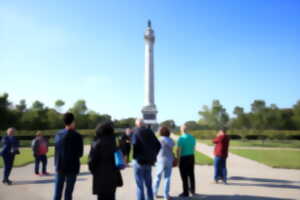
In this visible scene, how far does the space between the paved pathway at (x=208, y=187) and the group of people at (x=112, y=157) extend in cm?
57

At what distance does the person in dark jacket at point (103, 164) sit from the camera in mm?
4297

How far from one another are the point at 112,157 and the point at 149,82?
Result: 4617 cm

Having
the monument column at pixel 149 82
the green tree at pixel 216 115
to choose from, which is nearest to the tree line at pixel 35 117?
the monument column at pixel 149 82

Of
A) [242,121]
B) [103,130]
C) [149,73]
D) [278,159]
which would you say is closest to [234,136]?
[242,121]

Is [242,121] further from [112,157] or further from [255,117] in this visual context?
[112,157]

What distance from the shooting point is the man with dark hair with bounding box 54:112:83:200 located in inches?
193

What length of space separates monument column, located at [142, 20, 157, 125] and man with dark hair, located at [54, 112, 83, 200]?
140 feet

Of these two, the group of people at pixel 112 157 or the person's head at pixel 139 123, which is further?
the person's head at pixel 139 123

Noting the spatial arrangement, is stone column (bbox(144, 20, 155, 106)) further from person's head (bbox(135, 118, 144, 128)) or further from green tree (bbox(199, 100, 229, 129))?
person's head (bbox(135, 118, 144, 128))

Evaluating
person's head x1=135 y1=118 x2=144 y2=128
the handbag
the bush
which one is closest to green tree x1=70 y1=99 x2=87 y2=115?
the bush

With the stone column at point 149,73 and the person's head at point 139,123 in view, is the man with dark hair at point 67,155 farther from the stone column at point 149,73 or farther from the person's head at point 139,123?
the stone column at point 149,73

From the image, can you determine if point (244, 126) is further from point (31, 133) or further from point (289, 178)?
point (289, 178)

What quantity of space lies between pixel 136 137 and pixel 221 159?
405cm

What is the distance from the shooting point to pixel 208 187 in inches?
301
